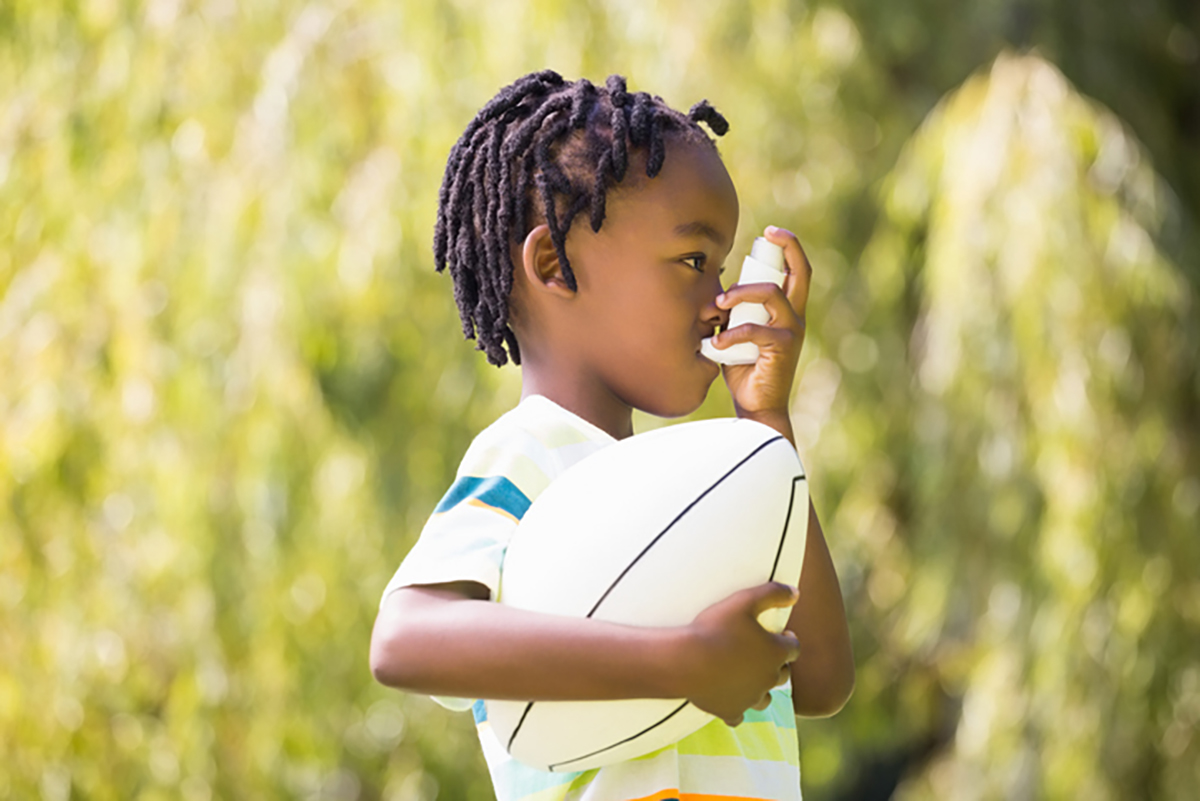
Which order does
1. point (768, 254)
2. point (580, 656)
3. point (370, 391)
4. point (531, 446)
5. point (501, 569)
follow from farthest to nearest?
point (370, 391)
point (768, 254)
point (531, 446)
point (501, 569)
point (580, 656)

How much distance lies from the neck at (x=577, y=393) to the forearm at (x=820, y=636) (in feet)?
0.69

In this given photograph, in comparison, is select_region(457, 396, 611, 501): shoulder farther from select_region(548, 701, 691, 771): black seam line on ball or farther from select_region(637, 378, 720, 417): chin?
select_region(548, 701, 691, 771): black seam line on ball

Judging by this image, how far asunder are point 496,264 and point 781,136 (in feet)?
8.87

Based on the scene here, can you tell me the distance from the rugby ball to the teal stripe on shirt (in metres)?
0.03

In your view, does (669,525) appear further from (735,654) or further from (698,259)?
(698,259)

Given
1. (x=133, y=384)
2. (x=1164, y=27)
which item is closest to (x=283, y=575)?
(x=133, y=384)

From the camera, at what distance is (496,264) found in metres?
1.27

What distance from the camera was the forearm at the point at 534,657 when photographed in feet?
3.11

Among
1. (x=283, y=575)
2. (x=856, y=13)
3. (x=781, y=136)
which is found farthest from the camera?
(x=856, y=13)

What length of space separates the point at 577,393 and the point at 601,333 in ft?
0.20

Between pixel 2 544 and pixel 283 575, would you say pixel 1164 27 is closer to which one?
pixel 283 575

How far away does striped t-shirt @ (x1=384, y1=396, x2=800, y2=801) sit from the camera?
3.44 feet

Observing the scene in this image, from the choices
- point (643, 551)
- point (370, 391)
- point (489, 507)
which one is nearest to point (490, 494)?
point (489, 507)

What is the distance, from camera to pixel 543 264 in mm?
1232
